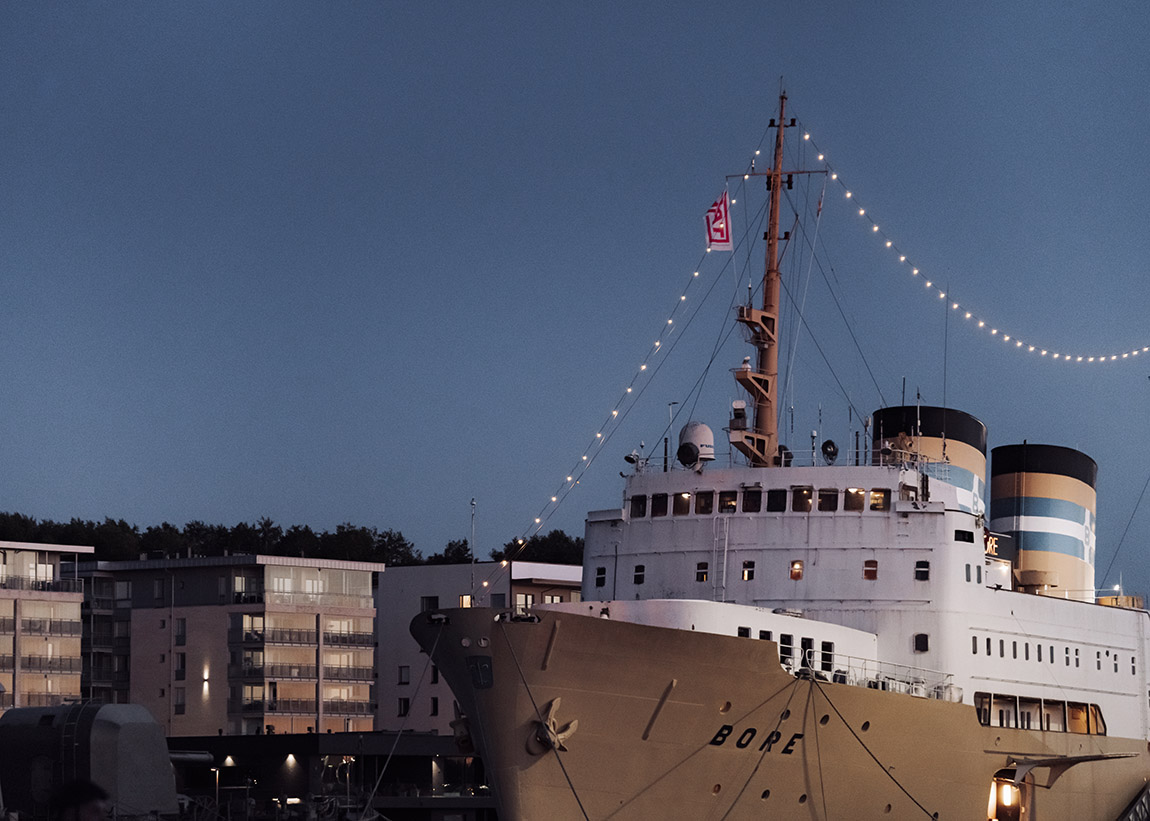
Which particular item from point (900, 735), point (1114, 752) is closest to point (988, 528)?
point (1114, 752)

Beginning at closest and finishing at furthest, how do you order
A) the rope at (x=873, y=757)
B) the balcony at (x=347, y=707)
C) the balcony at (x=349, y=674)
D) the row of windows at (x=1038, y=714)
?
A: the rope at (x=873, y=757) < the row of windows at (x=1038, y=714) < the balcony at (x=347, y=707) < the balcony at (x=349, y=674)

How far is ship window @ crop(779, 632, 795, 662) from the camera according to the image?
27.5 metres

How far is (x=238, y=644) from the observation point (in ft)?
200

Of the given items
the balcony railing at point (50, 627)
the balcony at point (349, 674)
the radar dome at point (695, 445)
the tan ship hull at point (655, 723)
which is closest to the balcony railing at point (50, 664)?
the balcony railing at point (50, 627)

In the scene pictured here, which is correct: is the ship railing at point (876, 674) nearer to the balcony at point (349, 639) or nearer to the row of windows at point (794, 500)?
the row of windows at point (794, 500)

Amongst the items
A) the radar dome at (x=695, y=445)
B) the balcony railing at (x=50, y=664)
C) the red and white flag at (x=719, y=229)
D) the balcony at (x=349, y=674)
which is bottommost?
the balcony at (x=349, y=674)

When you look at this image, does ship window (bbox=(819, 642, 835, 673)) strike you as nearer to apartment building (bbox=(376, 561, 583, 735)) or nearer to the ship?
the ship

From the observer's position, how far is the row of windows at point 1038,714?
31.8 meters

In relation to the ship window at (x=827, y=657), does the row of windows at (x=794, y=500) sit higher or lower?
higher

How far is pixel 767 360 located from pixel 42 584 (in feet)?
113

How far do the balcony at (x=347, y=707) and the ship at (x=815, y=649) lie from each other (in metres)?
29.6

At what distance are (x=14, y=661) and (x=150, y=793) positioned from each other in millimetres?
19324

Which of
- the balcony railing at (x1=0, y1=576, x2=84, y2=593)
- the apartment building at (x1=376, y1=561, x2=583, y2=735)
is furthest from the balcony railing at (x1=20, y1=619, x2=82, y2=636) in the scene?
the apartment building at (x1=376, y1=561, x2=583, y2=735)

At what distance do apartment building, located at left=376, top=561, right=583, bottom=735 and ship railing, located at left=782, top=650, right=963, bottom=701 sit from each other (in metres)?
29.6
